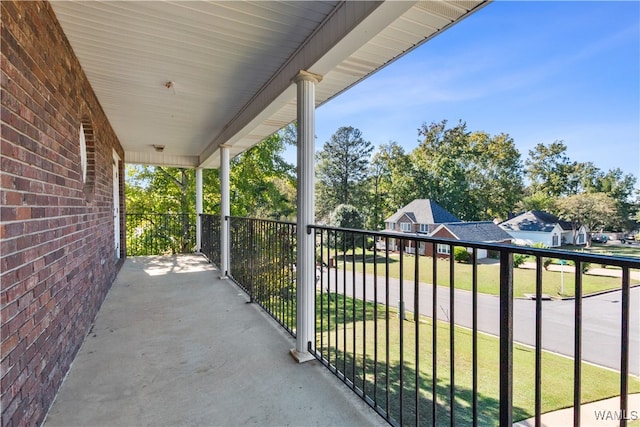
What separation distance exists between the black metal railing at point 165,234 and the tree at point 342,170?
14.2 meters

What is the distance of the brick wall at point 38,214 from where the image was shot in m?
1.30

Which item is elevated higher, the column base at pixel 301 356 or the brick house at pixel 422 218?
the brick house at pixel 422 218

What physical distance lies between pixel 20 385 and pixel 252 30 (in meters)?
2.29

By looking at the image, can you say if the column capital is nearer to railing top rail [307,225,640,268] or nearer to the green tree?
railing top rail [307,225,640,268]

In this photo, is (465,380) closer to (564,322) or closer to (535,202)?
(564,322)

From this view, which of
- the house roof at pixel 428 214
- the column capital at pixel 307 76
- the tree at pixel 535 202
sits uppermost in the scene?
the column capital at pixel 307 76

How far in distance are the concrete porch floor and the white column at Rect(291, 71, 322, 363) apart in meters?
0.29

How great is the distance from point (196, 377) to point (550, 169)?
49.8 ft

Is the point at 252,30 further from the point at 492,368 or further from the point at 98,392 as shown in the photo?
the point at 492,368

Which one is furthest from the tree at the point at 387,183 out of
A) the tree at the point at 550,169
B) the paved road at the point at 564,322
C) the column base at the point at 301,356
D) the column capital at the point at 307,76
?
the column base at the point at 301,356

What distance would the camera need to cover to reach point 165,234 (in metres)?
10.7

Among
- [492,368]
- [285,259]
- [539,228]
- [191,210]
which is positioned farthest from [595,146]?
[191,210]

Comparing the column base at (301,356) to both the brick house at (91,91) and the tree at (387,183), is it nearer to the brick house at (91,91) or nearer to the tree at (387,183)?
the brick house at (91,91)

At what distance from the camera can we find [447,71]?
2400 cm
